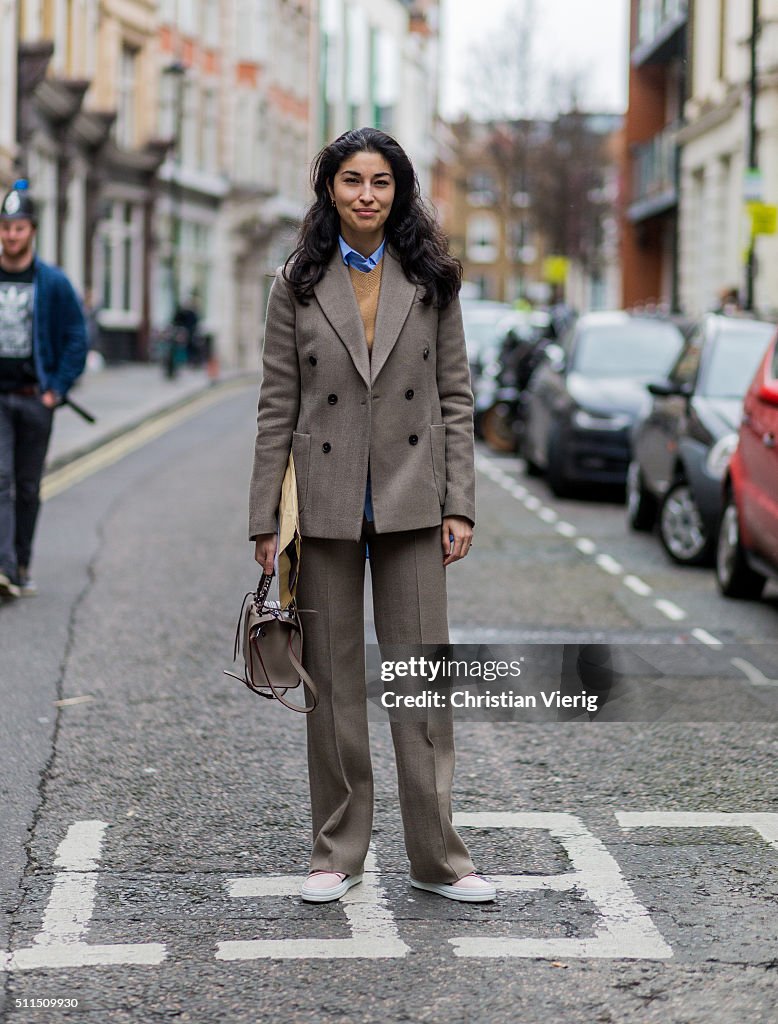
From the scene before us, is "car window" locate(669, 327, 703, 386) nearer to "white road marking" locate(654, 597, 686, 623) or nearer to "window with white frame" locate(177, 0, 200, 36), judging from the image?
"white road marking" locate(654, 597, 686, 623)

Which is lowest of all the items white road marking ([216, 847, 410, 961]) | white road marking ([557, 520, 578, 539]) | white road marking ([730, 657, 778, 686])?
white road marking ([216, 847, 410, 961])

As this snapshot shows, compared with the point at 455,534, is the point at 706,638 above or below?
below

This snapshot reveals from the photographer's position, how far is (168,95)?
4703cm

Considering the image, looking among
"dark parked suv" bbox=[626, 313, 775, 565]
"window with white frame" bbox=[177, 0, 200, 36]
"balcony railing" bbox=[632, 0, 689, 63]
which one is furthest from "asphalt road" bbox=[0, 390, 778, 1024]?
"window with white frame" bbox=[177, 0, 200, 36]

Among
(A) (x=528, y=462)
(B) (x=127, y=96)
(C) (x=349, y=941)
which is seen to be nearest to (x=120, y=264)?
(B) (x=127, y=96)

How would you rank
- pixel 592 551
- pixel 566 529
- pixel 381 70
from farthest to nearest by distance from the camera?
pixel 381 70, pixel 566 529, pixel 592 551

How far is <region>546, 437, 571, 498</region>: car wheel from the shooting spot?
608 inches

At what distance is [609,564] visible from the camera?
37.2 feet

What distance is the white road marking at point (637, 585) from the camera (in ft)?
33.1

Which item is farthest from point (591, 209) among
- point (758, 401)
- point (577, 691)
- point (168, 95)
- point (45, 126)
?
point (577, 691)

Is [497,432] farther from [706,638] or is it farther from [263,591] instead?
[263,591]

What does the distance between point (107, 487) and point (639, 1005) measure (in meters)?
12.5

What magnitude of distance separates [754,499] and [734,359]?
8.99ft

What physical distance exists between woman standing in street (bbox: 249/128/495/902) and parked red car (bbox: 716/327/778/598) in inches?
186
